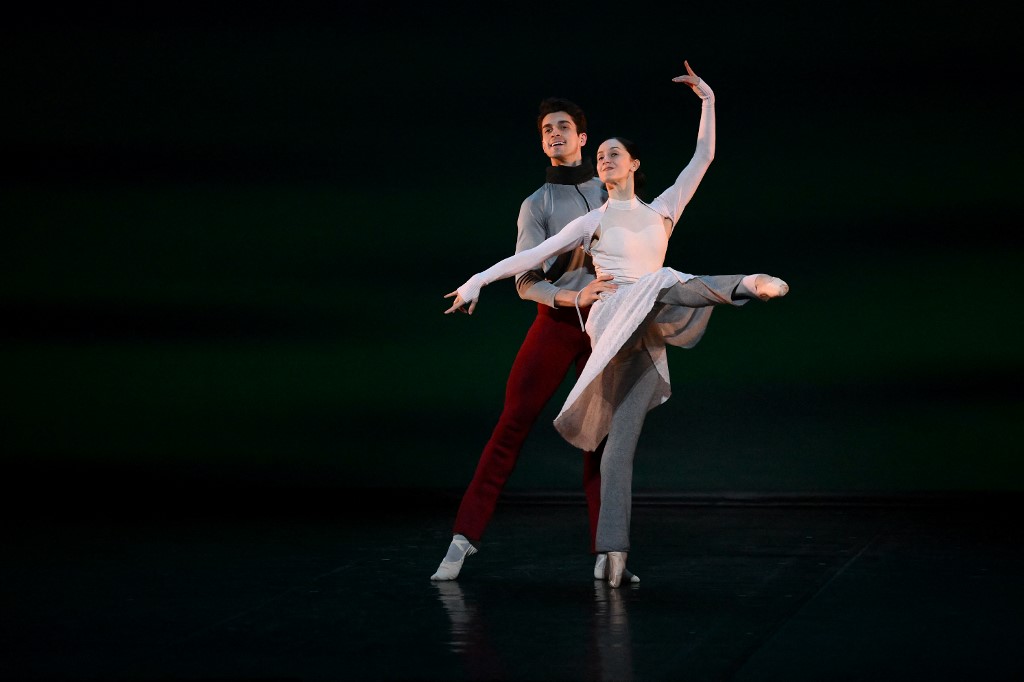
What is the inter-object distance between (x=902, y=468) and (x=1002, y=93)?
4.77 ft

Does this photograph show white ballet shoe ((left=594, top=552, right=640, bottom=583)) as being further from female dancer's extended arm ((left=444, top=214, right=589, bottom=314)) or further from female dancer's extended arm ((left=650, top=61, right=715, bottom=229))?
female dancer's extended arm ((left=650, top=61, right=715, bottom=229))

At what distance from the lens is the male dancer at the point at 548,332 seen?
329cm

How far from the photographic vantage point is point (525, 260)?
10.4ft

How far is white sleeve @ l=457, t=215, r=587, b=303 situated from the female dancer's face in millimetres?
120

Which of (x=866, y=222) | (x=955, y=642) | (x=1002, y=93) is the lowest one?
(x=955, y=642)

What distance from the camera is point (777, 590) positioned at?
→ 313 cm

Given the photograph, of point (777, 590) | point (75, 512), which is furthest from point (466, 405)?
point (777, 590)

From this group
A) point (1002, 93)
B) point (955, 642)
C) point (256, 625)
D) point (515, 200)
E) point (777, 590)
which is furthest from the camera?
point (515, 200)

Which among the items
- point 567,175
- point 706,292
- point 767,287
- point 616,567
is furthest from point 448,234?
point 767,287

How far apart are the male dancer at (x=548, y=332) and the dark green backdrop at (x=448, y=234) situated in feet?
5.75

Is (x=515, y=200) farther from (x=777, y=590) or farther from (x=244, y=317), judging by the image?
(x=777, y=590)

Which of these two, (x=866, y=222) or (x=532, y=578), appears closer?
(x=532, y=578)

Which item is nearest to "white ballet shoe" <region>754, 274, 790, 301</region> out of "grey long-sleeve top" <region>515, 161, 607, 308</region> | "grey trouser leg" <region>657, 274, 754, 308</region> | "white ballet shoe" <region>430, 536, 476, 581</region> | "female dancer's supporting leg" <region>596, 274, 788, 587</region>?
"grey trouser leg" <region>657, 274, 754, 308</region>

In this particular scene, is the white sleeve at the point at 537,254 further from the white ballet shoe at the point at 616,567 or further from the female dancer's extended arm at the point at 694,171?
the white ballet shoe at the point at 616,567
